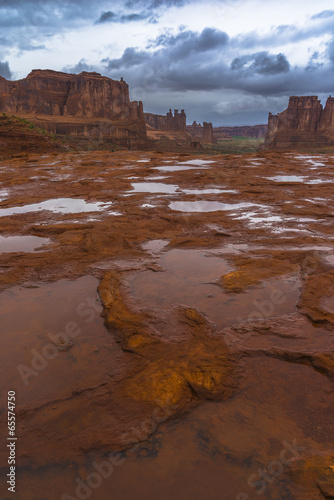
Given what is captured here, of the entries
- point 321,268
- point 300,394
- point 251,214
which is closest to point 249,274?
point 321,268

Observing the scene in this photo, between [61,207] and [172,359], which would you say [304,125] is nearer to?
[61,207]

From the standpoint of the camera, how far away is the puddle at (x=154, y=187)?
30.7 ft

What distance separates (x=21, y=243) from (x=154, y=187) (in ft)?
18.6

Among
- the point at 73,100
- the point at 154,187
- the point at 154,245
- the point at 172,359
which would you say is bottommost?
the point at 172,359

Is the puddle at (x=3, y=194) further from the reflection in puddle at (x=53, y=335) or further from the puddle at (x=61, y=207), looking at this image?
the reflection in puddle at (x=53, y=335)

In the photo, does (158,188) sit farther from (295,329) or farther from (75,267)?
(295,329)

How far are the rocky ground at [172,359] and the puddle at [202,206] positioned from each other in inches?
67.8

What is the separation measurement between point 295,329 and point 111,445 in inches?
70.8

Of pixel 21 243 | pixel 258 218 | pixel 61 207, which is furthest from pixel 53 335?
pixel 61 207

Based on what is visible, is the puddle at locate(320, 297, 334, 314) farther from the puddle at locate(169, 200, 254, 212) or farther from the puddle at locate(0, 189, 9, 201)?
the puddle at locate(0, 189, 9, 201)

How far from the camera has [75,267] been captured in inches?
158

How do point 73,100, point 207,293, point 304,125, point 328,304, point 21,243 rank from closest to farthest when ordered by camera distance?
point 328,304 → point 207,293 → point 21,243 → point 73,100 → point 304,125

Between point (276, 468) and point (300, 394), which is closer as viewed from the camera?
point (276, 468)

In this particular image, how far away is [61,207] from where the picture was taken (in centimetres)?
755
